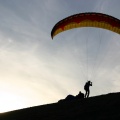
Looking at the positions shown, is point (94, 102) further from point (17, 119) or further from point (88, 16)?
point (88, 16)

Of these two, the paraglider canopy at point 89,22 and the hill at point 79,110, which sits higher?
the paraglider canopy at point 89,22

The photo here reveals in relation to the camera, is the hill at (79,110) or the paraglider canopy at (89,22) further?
the paraglider canopy at (89,22)

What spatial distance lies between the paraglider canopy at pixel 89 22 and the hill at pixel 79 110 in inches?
219

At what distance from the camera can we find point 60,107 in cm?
1847

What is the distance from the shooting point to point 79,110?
16.4m

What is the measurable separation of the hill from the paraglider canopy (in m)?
5.57

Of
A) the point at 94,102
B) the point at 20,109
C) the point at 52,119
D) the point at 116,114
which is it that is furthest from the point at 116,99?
the point at 20,109

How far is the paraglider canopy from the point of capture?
67.4ft

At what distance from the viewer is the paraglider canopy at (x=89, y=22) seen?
20.5 metres

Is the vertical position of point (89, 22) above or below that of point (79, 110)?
above

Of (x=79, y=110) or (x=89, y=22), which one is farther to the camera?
(x=89, y=22)

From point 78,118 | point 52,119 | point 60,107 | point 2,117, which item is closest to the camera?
point 78,118

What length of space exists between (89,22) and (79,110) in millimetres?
7881

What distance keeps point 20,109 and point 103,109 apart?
8.89 m
